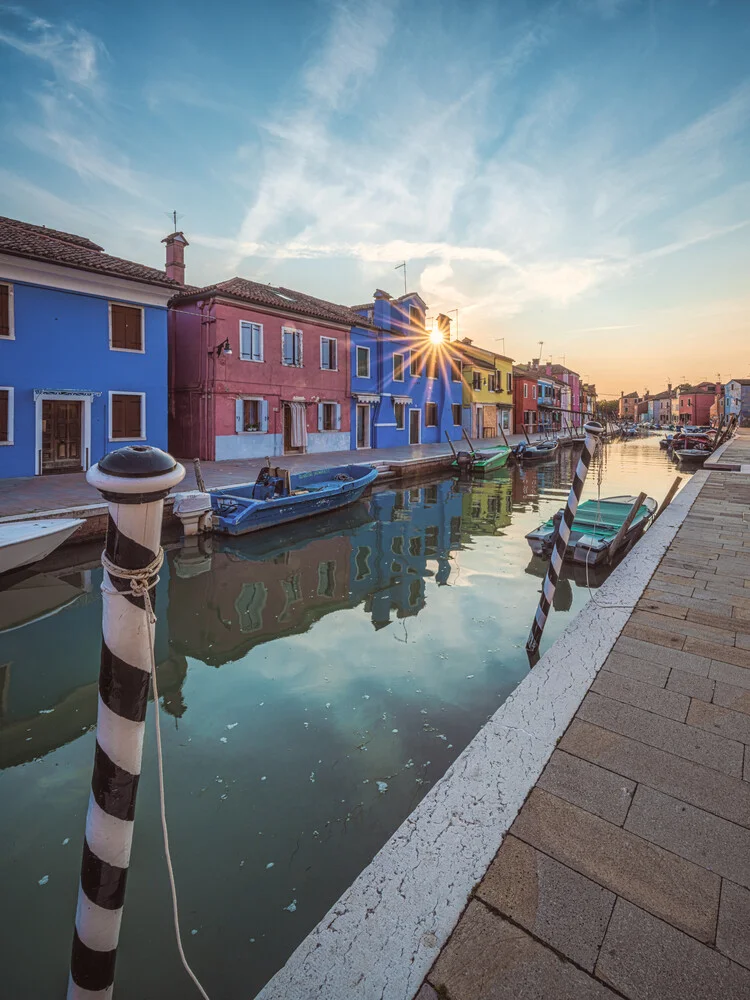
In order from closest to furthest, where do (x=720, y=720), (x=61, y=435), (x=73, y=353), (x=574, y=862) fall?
1. (x=574, y=862)
2. (x=720, y=720)
3. (x=73, y=353)
4. (x=61, y=435)

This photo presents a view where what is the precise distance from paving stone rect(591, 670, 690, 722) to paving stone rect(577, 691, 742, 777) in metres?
0.06

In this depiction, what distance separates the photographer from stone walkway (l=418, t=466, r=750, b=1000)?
1.68 m

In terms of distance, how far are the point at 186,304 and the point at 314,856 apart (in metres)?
20.0

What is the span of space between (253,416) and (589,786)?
62.4 ft

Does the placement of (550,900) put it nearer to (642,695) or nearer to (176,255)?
(642,695)

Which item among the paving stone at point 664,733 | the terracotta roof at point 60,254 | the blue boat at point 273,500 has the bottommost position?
the paving stone at point 664,733

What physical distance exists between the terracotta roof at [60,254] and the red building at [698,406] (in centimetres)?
8855

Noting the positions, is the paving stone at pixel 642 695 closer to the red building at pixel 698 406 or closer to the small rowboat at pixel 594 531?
the small rowboat at pixel 594 531

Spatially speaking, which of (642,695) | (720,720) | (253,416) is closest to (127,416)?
(253,416)

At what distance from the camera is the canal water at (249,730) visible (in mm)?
2559

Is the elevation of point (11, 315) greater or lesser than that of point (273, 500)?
greater

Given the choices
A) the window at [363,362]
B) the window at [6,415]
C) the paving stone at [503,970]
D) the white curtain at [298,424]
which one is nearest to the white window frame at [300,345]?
the white curtain at [298,424]

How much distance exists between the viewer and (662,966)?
1.70 m

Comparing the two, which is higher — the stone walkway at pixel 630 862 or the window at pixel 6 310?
the window at pixel 6 310
